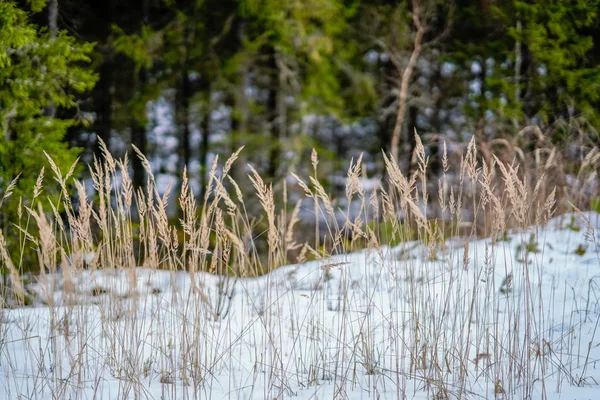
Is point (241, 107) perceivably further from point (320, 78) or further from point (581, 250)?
point (581, 250)

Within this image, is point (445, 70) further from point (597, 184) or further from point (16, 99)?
point (16, 99)

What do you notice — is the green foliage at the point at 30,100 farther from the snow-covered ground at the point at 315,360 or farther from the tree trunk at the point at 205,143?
the tree trunk at the point at 205,143

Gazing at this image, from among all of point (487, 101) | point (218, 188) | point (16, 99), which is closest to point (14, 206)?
point (16, 99)

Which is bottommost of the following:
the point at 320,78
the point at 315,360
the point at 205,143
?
the point at 205,143

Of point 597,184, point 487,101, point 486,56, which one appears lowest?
point 597,184

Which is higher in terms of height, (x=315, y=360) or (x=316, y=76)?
(x=316, y=76)

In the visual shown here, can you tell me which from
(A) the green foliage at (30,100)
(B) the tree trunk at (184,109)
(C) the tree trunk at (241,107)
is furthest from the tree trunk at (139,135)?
(A) the green foliage at (30,100)

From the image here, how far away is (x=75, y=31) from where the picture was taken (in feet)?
20.6

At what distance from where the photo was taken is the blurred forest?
947 cm

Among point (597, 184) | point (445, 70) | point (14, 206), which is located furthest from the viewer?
point (445, 70)

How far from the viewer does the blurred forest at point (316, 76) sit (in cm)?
947

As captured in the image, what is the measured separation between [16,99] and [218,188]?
3.78 m

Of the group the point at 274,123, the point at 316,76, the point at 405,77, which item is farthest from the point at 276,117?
the point at 405,77

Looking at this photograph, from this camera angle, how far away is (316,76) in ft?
34.9
